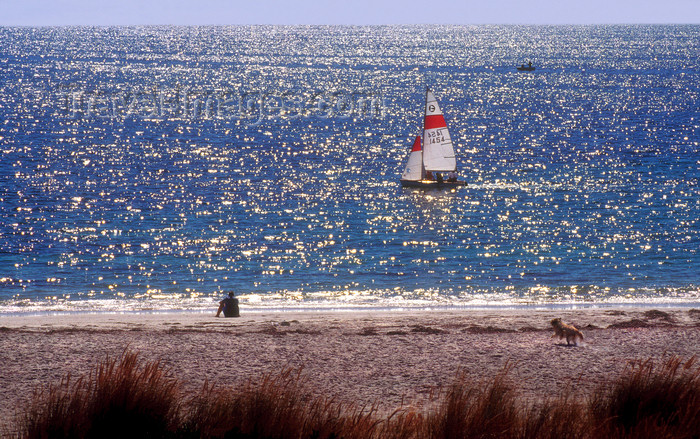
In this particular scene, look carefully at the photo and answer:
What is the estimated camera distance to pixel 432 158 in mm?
63750

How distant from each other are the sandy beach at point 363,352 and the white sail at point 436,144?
40342mm

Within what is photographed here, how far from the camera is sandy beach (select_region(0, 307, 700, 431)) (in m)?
15.5

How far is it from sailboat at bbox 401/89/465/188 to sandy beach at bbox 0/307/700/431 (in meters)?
39.8

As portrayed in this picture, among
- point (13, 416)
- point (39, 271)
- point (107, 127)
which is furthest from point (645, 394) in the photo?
point (107, 127)

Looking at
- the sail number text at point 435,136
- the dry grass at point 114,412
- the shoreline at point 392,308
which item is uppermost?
the sail number text at point 435,136

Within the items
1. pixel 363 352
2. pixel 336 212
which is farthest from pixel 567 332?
pixel 336 212

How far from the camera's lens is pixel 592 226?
48844mm

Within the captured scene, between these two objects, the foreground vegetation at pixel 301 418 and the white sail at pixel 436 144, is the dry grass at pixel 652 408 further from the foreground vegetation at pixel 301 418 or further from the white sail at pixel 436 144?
the white sail at pixel 436 144

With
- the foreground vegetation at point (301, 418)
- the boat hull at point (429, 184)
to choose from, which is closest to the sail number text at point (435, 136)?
the boat hull at point (429, 184)

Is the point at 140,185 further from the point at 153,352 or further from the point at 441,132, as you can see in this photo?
the point at 153,352

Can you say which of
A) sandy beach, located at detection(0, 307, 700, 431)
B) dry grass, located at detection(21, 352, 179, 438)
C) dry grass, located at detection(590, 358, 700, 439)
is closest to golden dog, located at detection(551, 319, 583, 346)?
sandy beach, located at detection(0, 307, 700, 431)

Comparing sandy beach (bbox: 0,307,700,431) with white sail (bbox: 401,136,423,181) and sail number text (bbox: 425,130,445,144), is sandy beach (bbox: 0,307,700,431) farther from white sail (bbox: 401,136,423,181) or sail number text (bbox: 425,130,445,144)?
white sail (bbox: 401,136,423,181)

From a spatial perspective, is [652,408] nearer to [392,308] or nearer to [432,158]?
[392,308]

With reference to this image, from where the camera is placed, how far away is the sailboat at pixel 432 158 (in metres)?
62.4
